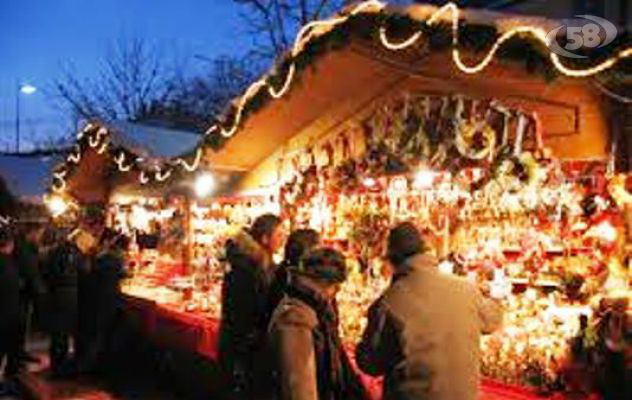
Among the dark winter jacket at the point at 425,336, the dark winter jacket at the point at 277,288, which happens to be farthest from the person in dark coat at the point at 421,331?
the dark winter jacket at the point at 277,288

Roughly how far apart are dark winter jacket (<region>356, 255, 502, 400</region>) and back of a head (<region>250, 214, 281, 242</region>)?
1681 mm

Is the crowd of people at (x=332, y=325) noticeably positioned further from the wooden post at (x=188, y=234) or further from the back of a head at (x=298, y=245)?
the wooden post at (x=188, y=234)

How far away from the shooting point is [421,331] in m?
4.34

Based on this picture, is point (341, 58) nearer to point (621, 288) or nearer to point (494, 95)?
point (494, 95)

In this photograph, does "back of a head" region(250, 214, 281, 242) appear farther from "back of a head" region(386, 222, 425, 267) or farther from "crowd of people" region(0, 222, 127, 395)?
"crowd of people" region(0, 222, 127, 395)

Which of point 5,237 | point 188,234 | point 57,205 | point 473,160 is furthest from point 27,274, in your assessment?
point 473,160

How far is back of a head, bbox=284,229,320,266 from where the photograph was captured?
5238 millimetres

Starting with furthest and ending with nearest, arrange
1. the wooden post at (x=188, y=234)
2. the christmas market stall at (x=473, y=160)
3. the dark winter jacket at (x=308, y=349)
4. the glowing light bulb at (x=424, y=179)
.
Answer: the wooden post at (x=188, y=234), the glowing light bulb at (x=424, y=179), the christmas market stall at (x=473, y=160), the dark winter jacket at (x=308, y=349)

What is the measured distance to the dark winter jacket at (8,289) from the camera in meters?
10.5

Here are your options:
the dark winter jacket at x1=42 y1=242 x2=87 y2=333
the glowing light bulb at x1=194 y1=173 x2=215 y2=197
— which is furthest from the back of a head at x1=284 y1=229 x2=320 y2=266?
the dark winter jacket at x1=42 y1=242 x2=87 y2=333

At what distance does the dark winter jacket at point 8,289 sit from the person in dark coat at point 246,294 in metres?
5.27

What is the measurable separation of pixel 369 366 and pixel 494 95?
3309 mm

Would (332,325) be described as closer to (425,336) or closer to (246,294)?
(425,336)

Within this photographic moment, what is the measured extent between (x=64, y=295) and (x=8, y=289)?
0.96 metres
